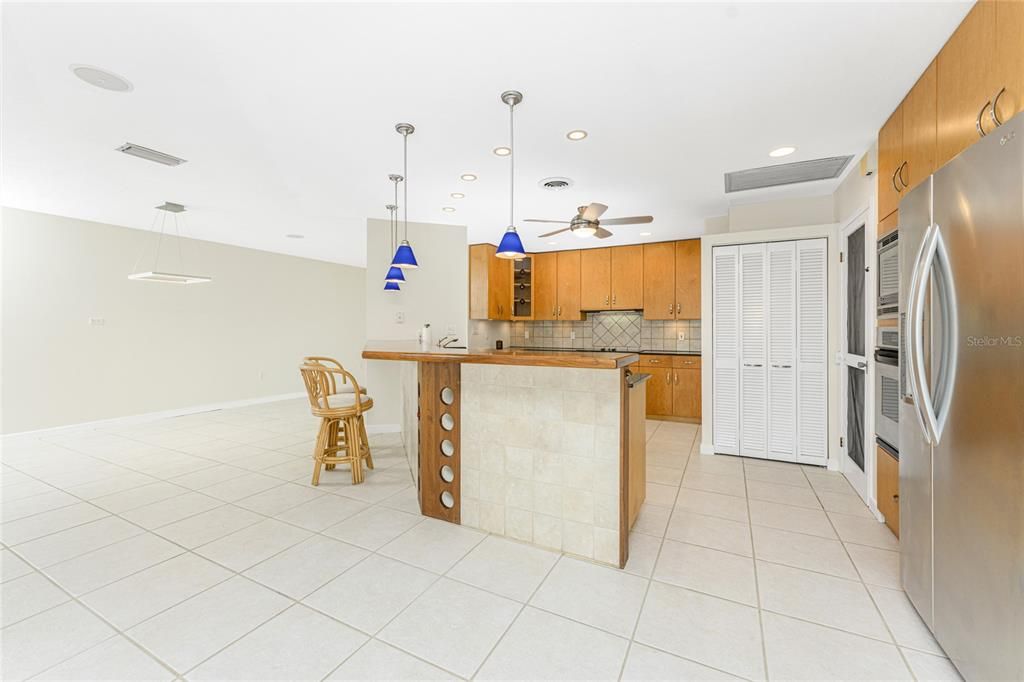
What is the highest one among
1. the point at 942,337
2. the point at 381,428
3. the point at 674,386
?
the point at 942,337

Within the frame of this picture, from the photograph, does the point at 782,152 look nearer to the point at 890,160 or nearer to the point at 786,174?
the point at 786,174

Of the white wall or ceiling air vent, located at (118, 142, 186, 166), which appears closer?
ceiling air vent, located at (118, 142, 186, 166)

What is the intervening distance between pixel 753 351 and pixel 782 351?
23 centimetres

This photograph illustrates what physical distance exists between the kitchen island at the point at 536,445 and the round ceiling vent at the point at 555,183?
1.87 meters

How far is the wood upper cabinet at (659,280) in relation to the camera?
5855 mm

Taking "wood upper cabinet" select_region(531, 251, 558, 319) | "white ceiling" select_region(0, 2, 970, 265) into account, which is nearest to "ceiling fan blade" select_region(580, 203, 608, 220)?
"white ceiling" select_region(0, 2, 970, 265)

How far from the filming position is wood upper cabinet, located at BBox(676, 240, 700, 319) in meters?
5.71

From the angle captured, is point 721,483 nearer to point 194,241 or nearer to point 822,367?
point 822,367

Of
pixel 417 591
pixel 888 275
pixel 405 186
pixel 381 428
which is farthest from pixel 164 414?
pixel 888 275

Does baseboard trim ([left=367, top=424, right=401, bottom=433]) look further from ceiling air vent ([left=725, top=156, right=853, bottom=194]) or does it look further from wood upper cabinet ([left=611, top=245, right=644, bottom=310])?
ceiling air vent ([left=725, top=156, right=853, bottom=194])

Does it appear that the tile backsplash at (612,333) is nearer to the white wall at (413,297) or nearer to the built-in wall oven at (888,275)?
the white wall at (413,297)

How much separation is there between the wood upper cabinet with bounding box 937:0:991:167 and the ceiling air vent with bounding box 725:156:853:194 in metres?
1.30

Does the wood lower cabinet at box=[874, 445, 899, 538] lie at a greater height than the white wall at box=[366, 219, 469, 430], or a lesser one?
lesser

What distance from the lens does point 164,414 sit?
5.82m
